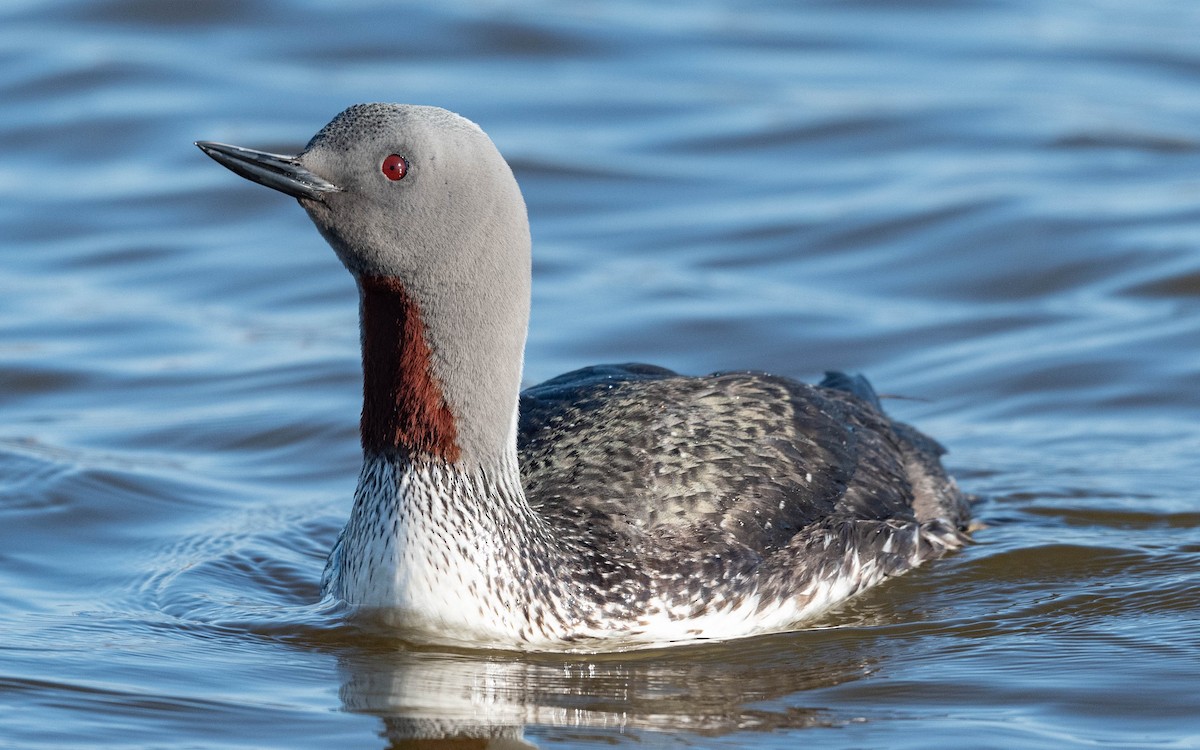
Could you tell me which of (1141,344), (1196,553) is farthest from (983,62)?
(1196,553)

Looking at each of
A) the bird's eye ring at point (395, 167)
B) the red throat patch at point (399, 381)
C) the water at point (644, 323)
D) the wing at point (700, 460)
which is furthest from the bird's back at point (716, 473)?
the bird's eye ring at point (395, 167)

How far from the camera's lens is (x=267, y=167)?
5754mm

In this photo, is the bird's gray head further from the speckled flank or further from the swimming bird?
the speckled flank

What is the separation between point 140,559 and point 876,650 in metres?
2.91

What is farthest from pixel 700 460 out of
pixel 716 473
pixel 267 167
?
pixel 267 167

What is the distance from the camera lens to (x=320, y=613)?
6.66 meters

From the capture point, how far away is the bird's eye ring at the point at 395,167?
583cm

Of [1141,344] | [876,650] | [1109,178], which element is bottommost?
[876,650]

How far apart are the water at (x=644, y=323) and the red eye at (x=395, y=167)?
1.53m

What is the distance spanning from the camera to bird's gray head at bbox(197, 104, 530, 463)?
19.1ft

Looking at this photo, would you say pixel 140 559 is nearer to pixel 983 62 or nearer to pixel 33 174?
pixel 33 174

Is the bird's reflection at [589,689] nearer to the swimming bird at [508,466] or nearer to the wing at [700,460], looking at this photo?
the swimming bird at [508,466]

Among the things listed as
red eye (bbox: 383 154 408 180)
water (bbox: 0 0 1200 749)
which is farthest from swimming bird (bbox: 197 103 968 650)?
water (bbox: 0 0 1200 749)

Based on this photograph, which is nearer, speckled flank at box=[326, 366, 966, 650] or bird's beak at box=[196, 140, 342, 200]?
bird's beak at box=[196, 140, 342, 200]
